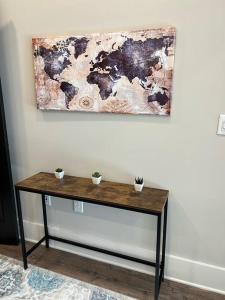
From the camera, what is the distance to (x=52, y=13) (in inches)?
68.7

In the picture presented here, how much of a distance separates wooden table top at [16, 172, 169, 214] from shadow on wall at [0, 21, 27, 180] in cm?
38

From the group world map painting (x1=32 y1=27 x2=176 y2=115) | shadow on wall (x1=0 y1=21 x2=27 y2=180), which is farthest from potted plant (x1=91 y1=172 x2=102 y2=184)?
shadow on wall (x1=0 y1=21 x2=27 y2=180)

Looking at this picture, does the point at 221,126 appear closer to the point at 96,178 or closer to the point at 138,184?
the point at 138,184

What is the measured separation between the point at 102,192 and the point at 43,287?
33.3 inches

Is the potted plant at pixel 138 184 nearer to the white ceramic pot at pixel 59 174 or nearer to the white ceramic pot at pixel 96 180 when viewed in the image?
the white ceramic pot at pixel 96 180

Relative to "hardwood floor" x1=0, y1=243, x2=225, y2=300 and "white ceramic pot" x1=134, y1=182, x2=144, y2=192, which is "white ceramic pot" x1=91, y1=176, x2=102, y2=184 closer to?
"white ceramic pot" x1=134, y1=182, x2=144, y2=192

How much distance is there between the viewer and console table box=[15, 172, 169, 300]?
1.52 metres

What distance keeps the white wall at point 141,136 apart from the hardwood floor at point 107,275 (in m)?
0.08

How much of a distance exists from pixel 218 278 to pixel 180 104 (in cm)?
127

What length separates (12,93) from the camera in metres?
2.04

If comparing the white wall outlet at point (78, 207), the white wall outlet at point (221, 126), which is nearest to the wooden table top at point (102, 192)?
the white wall outlet at point (78, 207)

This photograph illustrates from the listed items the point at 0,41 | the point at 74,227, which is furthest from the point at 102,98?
the point at 74,227

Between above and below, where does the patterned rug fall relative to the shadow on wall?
below

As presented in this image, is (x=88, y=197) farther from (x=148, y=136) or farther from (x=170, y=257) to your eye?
(x=170, y=257)
